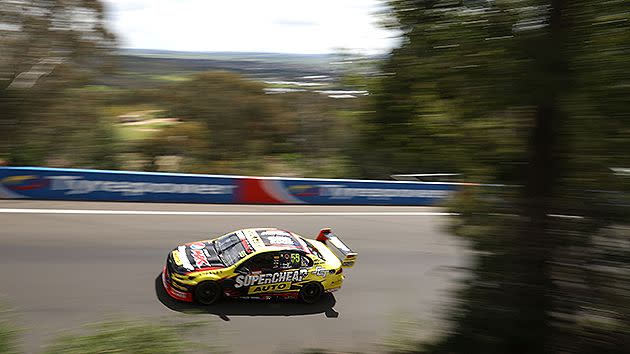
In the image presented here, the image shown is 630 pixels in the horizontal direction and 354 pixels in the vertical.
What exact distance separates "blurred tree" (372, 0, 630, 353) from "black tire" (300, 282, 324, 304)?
4.81m

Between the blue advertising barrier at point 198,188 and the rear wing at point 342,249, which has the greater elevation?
the rear wing at point 342,249

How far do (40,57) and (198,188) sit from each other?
22.6 ft

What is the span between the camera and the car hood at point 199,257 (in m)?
10.2

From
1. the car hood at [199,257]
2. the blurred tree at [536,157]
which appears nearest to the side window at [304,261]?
the car hood at [199,257]

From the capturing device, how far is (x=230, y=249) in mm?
10609

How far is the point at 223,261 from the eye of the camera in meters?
10.3

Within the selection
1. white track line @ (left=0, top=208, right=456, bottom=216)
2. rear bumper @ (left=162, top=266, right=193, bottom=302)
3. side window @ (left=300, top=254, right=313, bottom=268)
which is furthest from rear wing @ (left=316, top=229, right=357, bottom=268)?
white track line @ (left=0, top=208, right=456, bottom=216)

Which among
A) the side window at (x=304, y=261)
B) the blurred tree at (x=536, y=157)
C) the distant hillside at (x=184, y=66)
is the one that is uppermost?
the blurred tree at (x=536, y=157)

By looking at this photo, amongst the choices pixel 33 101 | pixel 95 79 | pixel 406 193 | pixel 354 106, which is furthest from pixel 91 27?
pixel 354 106

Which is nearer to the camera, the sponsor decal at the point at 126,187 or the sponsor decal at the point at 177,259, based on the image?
the sponsor decal at the point at 177,259

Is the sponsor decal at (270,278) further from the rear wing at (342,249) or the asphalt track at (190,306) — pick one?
the rear wing at (342,249)

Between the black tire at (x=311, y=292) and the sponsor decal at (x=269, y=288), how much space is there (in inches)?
12.3

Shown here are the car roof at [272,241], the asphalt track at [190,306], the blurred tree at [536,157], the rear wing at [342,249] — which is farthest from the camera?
the rear wing at [342,249]

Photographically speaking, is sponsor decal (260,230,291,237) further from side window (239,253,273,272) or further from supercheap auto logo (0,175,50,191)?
supercheap auto logo (0,175,50,191)
